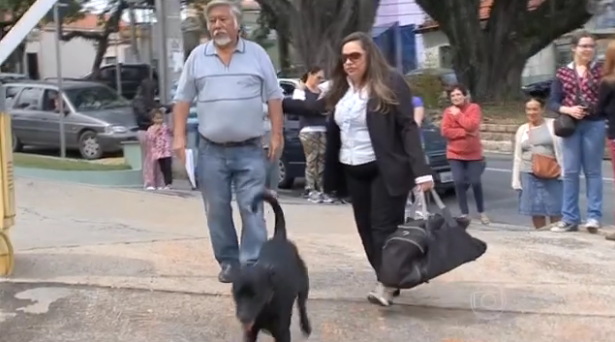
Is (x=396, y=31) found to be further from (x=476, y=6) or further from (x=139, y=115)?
(x=139, y=115)

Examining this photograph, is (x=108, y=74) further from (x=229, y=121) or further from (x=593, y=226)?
(x=229, y=121)

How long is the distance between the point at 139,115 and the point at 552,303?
11.4 meters

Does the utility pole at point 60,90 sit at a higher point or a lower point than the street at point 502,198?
higher

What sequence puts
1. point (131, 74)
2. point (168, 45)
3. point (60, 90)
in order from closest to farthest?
point (168, 45)
point (60, 90)
point (131, 74)

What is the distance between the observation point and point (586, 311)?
234 inches

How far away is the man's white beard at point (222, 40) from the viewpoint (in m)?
5.84

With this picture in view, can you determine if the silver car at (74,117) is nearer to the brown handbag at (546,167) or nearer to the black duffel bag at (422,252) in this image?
the brown handbag at (546,167)

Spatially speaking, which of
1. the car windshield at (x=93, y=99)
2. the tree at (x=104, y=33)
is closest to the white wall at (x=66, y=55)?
the tree at (x=104, y=33)

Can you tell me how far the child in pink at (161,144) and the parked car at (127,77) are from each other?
A: 25.2 feet

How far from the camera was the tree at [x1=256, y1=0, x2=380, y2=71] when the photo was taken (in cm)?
2380

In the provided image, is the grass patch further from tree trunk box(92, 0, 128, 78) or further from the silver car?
tree trunk box(92, 0, 128, 78)

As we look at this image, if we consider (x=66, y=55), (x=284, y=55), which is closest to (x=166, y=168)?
(x=66, y=55)

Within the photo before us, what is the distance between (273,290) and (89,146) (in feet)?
46.8

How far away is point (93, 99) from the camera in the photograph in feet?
63.0
